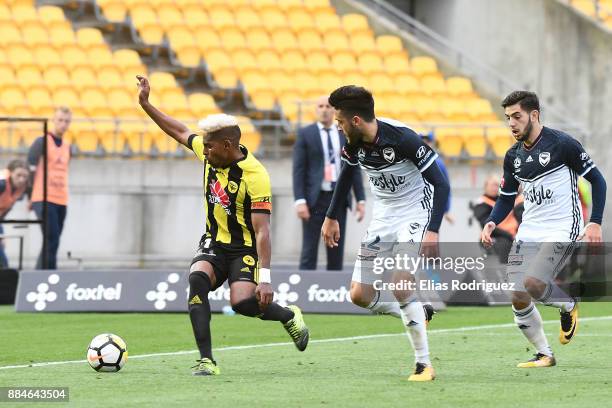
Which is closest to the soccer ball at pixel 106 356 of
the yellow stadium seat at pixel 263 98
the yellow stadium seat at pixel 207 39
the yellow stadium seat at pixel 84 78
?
the yellow stadium seat at pixel 84 78

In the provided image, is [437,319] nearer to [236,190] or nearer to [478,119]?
[236,190]

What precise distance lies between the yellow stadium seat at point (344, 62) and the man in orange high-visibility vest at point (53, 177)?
25.0ft

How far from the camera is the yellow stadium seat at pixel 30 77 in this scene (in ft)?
72.8

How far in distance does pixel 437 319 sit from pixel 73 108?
9188 mm

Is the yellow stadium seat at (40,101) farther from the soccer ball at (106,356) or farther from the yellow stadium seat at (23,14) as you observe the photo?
the soccer ball at (106,356)

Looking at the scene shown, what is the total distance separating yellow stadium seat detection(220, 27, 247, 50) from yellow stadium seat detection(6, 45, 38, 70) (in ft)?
11.2

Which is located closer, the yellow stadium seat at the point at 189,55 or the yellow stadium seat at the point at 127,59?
the yellow stadium seat at the point at 127,59

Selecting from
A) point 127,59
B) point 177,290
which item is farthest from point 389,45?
point 177,290

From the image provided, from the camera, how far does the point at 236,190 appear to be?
31.8ft

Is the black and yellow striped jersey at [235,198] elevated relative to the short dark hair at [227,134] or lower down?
lower down

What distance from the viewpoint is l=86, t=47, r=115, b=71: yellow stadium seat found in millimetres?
23089

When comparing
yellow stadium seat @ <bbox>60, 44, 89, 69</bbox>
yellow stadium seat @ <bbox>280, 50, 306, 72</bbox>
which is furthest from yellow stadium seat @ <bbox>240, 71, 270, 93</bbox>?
yellow stadium seat @ <bbox>60, 44, 89, 69</bbox>

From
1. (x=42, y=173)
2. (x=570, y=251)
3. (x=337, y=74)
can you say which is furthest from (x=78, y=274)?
(x=337, y=74)

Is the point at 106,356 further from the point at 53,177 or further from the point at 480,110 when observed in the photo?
the point at 480,110
